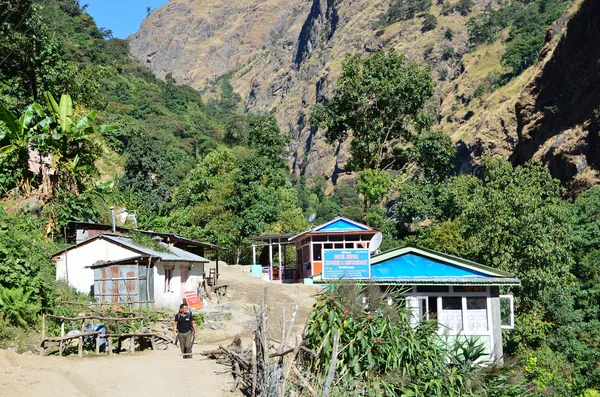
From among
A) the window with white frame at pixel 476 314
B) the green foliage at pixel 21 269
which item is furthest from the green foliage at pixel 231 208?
the window with white frame at pixel 476 314

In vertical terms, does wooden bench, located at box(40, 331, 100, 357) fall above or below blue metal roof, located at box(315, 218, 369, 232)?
below

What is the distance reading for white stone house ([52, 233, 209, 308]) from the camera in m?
22.1

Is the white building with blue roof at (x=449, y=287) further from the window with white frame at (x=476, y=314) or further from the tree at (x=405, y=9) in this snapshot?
the tree at (x=405, y=9)

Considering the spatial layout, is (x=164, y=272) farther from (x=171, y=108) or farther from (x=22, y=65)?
(x=171, y=108)

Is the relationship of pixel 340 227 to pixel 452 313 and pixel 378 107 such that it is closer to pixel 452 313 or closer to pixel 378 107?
pixel 378 107

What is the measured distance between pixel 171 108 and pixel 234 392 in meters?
81.0

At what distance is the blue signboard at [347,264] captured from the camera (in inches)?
723

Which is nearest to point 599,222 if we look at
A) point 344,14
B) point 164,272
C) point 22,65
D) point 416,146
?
point 416,146

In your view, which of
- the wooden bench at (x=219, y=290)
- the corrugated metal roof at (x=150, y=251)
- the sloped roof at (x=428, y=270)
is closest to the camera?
the sloped roof at (x=428, y=270)

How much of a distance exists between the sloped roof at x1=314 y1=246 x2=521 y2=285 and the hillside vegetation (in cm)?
323

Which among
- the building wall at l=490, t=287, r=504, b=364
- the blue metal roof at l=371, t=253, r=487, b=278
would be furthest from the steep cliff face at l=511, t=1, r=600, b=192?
the blue metal roof at l=371, t=253, r=487, b=278

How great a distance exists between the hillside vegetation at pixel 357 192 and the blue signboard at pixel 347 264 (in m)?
4.64

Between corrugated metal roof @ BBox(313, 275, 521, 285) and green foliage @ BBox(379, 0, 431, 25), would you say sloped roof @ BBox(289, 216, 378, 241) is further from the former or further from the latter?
green foliage @ BBox(379, 0, 431, 25)

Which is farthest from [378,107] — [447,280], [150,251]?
[447,280]
